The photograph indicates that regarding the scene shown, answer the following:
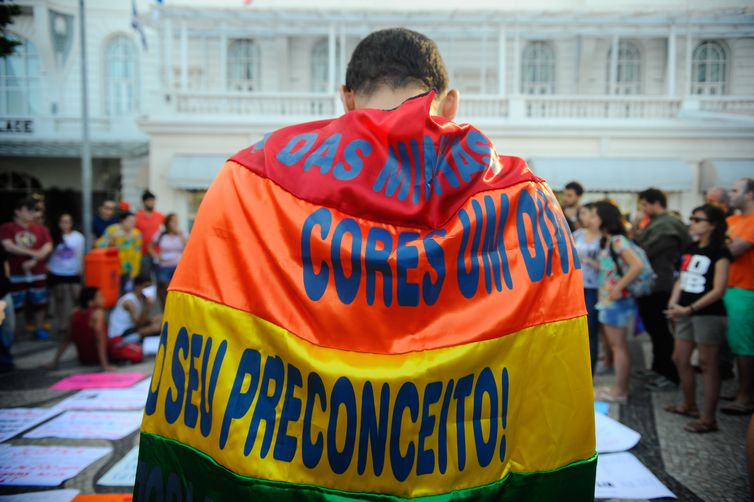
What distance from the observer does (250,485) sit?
4.48 ft

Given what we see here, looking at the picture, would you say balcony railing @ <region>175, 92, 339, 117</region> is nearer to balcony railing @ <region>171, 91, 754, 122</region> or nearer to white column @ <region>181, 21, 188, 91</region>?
balcony railing @ <region>171, 91, 754, 122</region>

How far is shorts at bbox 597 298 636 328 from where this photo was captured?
4.60m

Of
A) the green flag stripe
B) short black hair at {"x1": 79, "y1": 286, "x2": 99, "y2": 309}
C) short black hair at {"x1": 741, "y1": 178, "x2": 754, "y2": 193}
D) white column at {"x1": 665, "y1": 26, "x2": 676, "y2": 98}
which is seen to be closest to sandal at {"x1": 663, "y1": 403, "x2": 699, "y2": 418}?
short black hair at {"x1": 741, "y1": 178, "x2": 754, "y2": 193}

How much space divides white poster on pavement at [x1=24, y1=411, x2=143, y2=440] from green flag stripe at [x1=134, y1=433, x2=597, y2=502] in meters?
2.56

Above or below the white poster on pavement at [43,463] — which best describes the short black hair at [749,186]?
above

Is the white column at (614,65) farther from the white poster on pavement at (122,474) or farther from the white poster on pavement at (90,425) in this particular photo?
the white poster on pavement at (122,474)

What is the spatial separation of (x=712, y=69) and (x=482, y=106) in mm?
9020

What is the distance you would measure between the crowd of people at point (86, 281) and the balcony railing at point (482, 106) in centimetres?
629

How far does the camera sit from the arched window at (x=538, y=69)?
54.0 feet

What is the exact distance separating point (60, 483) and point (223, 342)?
232 cm

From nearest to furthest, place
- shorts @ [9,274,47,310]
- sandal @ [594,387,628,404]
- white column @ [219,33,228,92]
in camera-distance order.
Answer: sandal @ [594,387,628,404] < shorts @ [9,274,47,310] < white column @ [219,33,228,92]

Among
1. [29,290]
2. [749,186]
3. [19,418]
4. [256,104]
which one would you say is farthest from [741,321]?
[256,104]

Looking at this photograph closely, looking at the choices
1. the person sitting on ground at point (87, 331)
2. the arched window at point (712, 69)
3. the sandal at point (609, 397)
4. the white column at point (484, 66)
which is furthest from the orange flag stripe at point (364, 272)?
the white column at point (484, 66)

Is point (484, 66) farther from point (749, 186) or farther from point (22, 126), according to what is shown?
point (22, 126)
